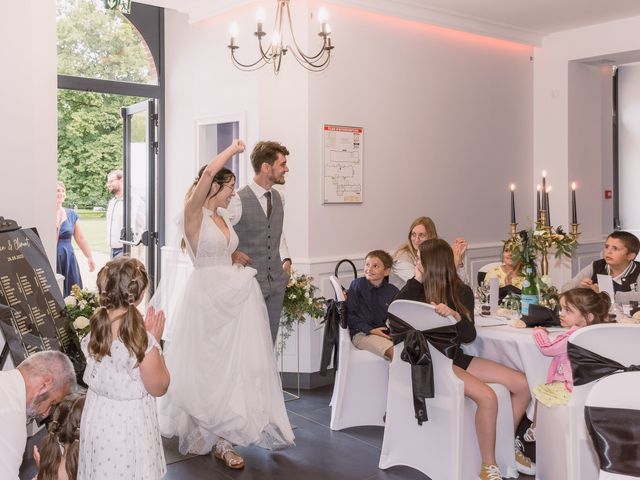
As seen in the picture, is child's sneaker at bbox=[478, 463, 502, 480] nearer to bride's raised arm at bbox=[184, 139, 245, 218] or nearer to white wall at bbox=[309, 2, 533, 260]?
bride's raised arm at bbox=[184, 139, 245, 218]

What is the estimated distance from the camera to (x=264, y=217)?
14.9ft

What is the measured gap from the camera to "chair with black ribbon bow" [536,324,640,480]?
2814mm

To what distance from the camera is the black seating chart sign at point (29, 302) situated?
3744 mm

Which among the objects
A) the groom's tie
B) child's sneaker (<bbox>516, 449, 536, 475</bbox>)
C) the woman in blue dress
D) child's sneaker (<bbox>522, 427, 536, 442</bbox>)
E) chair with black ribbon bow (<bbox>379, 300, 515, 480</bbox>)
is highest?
the groom's tie

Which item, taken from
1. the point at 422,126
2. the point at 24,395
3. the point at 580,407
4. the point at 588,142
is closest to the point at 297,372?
the point at 422,126

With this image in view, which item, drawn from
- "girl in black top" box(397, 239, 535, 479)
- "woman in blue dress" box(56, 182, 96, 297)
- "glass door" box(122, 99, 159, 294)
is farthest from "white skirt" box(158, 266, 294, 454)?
"woman in blue dress" box(56, 182, 96, 297)

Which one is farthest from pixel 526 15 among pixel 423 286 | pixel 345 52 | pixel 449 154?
pixel 423 286

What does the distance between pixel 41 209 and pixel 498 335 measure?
112 inches

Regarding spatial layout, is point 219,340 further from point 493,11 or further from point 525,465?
point 493,11

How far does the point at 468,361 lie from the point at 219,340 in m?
1.39

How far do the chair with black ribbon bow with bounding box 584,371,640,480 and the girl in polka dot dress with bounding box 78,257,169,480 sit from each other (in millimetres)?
1516

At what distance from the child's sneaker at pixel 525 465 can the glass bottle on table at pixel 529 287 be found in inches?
32.8

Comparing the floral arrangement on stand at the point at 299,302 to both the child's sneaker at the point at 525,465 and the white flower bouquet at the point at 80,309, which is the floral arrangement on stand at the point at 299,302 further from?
the child's sneaker at the point at 525,465

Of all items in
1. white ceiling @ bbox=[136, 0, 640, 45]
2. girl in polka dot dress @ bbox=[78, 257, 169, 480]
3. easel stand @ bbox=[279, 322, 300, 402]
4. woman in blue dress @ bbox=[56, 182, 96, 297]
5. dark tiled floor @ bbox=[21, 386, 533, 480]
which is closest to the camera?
girl in polka dot dress @ bbox=[78, 257, 169, 480]
